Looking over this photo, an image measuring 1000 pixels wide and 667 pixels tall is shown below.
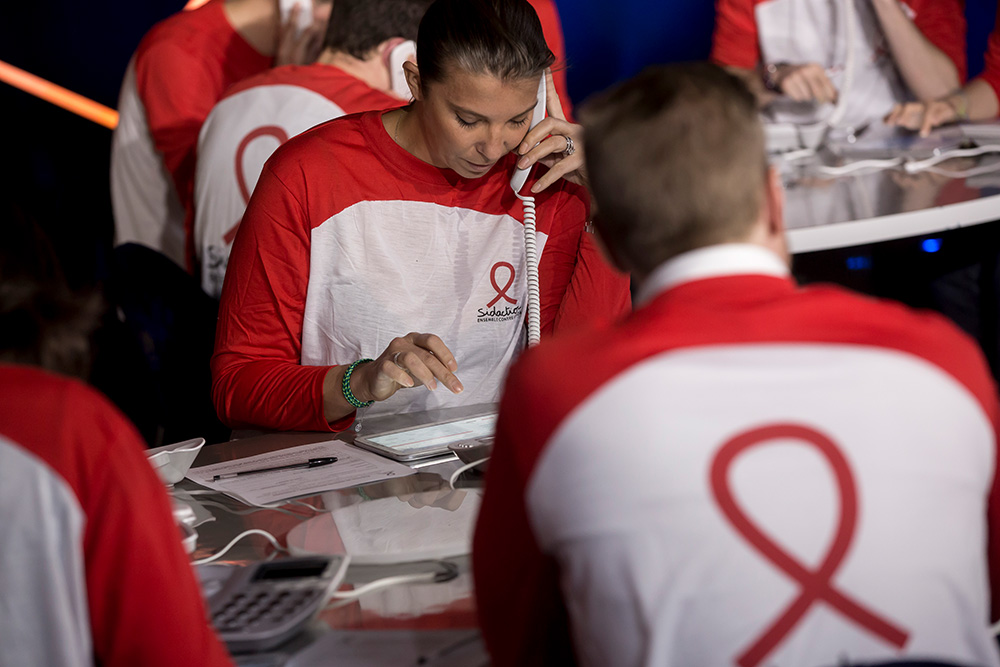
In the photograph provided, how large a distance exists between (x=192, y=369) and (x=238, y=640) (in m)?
1.46

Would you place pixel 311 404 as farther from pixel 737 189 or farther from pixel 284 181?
pixel 737 189

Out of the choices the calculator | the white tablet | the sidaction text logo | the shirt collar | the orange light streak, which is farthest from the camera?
the orange light streak

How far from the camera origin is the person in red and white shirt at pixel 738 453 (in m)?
0.79

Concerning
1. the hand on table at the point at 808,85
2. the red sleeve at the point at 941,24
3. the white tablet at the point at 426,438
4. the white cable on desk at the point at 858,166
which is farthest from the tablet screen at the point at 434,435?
the red sleeve at the point at 941,24

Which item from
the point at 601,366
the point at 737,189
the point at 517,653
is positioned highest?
the point at 737,189

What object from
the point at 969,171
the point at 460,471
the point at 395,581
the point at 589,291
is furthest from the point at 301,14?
the point at 395,581

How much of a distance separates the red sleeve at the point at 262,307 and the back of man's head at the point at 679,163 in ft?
3.31

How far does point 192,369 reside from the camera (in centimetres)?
236

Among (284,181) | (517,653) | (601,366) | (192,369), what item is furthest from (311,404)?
(601,366)

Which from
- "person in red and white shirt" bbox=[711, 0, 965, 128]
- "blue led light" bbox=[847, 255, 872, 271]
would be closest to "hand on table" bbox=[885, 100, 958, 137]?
"person in red and white shirt" bbox=[711, 0, 965, 128]

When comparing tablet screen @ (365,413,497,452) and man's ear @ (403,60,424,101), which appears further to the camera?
man's ear @ (403,60,424,101)

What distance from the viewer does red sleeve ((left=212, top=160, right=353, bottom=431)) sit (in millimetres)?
1841

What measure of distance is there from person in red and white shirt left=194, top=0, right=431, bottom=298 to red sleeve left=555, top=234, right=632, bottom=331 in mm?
776

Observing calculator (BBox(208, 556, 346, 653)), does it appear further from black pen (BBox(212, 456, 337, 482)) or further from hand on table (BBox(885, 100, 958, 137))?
hand on table (BBox(885, 100, 958, 137))
